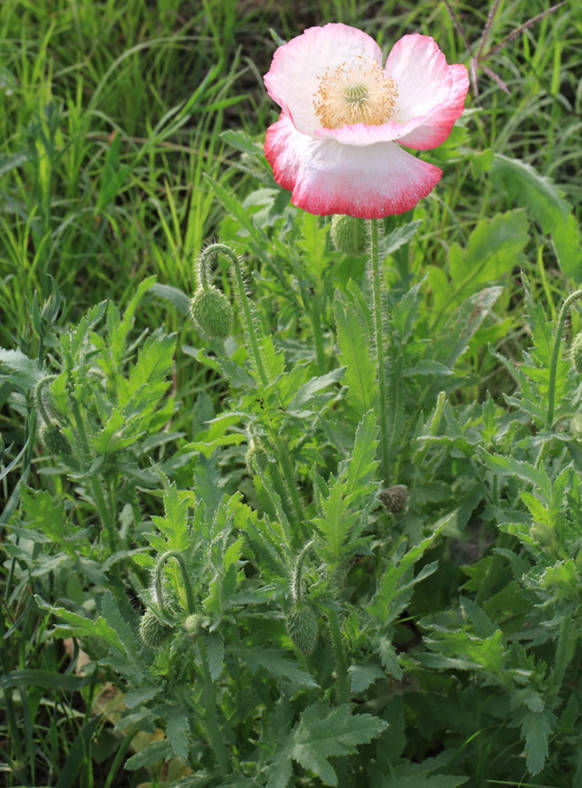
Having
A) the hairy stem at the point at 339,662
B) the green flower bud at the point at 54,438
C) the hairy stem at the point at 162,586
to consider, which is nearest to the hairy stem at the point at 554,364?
the hairy stem at the point at 339,662

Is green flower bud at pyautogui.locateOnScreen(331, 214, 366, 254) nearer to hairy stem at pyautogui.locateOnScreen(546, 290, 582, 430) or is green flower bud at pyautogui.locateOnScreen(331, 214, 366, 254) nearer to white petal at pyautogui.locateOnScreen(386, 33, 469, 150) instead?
white petal at pyautogui.locateOnScreen(386, 33, 469, 150)

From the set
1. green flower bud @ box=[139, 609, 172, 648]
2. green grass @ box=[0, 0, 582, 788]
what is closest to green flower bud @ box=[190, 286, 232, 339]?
green grass @ box=[0, 0, 582, 788]

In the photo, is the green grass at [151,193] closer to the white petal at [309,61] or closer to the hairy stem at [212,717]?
the hairy stem at [212,717]

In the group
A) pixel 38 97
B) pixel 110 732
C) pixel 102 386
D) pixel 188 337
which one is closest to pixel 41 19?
pixel 38 97

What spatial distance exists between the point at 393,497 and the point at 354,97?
2.70ft

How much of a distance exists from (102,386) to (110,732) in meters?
0.79

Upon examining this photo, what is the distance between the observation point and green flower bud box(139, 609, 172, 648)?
1721 mm

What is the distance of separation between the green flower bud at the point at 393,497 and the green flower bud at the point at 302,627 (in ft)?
1.32

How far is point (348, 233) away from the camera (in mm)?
2221

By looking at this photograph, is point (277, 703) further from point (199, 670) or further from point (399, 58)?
point (399, 58)

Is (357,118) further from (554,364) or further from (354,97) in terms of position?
(554,364)

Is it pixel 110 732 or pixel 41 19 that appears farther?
pixel 41 19

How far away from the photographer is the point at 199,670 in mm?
1881

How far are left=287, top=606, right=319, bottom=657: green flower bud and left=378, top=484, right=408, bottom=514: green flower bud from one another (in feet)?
1.32
